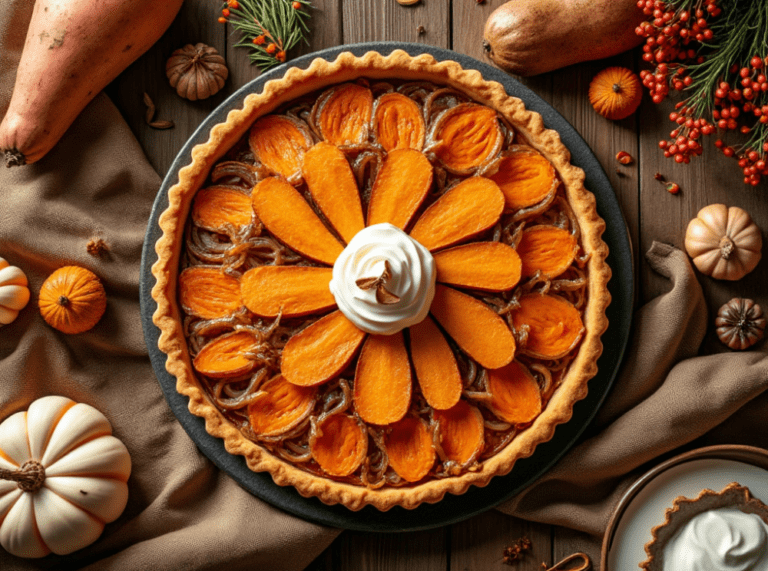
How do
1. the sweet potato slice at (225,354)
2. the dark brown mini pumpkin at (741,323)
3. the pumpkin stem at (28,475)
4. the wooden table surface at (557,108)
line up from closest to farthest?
1. the pumpkin stem at (28,475)
2. the sweet potato slice at (225,354)
3. the dark brown mini pumpkin at (741,323)
4. the wooden table surface at (557,108)

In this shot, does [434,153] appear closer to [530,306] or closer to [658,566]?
[530,306]

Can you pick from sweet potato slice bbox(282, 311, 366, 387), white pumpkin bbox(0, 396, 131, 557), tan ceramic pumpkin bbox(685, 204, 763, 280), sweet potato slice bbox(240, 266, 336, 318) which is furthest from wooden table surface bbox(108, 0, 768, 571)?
white pumpkin bbox(0, 396, 131, 557)

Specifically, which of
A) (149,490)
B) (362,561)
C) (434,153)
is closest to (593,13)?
(434,153)

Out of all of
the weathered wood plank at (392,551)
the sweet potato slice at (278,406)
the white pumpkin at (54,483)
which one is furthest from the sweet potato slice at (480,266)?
the white pumpkin at (54,483)

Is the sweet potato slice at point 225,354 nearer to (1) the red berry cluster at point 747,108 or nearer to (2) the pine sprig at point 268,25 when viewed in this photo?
(2) the pine sprig at point 268,25

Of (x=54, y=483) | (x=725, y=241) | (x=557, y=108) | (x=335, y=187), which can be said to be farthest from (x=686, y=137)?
(x=54, y=483)

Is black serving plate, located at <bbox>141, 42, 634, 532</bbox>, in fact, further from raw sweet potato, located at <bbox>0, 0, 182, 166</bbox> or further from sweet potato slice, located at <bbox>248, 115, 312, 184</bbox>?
raw sweet potato, located at <bbox>0, 0, 182, 166</bbox>
